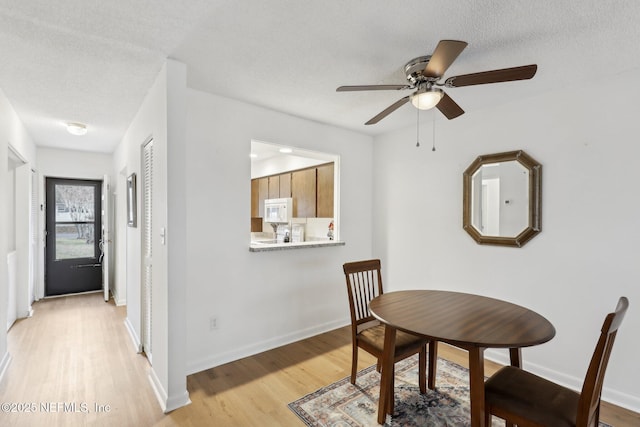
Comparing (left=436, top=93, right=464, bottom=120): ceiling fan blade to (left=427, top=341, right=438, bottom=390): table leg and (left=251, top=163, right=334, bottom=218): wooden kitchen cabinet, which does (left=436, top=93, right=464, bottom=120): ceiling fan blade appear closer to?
(left=427, top=341, right=438, bottom=390): table leg

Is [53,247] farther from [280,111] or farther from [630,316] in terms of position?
[630,316]

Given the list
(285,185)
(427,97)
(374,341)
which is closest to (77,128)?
(285,185)

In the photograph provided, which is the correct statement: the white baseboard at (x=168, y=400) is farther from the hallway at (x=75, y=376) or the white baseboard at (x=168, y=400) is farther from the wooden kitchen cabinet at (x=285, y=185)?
the wooden kitchen cabinet at (x=285, y=185)

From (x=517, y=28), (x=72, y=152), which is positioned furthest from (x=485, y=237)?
(x=72, y=152)

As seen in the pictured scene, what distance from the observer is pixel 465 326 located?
5.61 feet

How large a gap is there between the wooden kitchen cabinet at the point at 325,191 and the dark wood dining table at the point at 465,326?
5.86ft

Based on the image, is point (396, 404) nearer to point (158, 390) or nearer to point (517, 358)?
point (517, 358)

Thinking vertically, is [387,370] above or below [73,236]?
below

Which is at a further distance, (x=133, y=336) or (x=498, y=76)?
(x=133, y=336)

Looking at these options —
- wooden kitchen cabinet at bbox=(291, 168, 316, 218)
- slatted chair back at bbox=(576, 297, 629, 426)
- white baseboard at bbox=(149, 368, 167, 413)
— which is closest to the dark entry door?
wooden kitchen cabinet at bbox=(291, 168, 316, 218)

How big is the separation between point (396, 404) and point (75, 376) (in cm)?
260

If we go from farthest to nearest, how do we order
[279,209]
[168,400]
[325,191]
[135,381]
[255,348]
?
1. [279,209]
2. [325,191]
3. [255,348]
4. [135,381]
5. [168,400]

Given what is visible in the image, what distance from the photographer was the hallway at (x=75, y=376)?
80.0 inches

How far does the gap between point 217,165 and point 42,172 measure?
3913 millimetres
